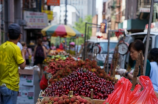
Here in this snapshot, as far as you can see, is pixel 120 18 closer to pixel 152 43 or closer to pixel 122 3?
pixel 122 3

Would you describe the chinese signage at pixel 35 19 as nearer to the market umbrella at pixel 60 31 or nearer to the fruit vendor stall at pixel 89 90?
the market umbrella at pixel 60 31

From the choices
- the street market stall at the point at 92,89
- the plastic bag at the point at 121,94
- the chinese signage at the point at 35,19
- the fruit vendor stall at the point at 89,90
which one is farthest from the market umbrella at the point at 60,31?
the plastic bag at the point at 121,94

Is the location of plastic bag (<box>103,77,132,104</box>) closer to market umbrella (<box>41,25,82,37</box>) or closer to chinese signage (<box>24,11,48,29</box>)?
market umbrella (<box>41,25,82,37</box>)

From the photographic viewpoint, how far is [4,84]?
11.6ft

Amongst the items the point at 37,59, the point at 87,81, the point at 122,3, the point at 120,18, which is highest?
the point at 122,3

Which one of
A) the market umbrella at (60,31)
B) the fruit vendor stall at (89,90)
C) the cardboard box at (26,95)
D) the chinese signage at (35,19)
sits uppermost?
the chinese signage at (35,19)

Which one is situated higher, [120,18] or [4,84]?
[120,18]

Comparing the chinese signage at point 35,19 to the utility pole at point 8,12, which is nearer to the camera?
the utility pole at point 8,12

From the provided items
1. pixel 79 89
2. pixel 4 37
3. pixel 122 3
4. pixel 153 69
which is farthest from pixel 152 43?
pixel 122 3

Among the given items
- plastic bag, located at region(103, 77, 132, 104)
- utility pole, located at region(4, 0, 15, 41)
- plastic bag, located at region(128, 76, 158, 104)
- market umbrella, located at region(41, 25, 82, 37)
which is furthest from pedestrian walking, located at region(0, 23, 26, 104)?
market umbrella, located at region(41, 25, 82, 37)

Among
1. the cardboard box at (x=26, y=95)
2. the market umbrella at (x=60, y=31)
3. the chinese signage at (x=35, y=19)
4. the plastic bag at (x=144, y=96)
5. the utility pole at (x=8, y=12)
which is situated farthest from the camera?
the chinese signage at (x=35, y=19)

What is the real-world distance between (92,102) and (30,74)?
11.0 feet

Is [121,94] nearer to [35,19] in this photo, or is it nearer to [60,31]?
[60,31]

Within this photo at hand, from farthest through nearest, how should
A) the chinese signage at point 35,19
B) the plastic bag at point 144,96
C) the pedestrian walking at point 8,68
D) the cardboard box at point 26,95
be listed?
the chinese signage at point 35,19
the cardboard box at point 26,95
the pedestrian walking at point 8,68
the plastic bag at point 144,96
